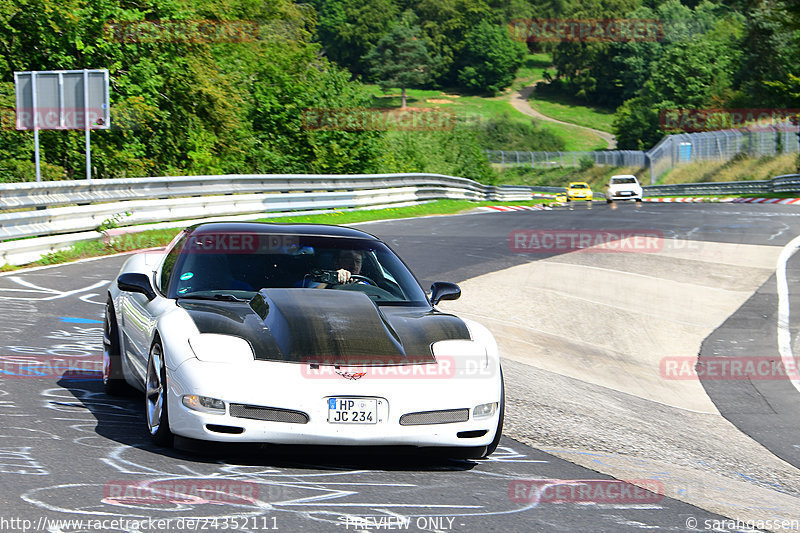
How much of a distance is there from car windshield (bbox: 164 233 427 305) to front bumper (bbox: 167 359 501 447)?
120 centimetres

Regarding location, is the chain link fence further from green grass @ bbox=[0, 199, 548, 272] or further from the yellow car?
green grass @ bbox=[0, 199, 548, 272]

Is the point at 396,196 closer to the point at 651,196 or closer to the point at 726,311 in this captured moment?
the point at 726,311

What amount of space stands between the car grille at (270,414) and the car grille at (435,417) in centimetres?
54

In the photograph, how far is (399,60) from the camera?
482 feet

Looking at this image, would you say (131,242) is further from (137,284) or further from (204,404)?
(204,404)

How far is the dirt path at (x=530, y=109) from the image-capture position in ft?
432

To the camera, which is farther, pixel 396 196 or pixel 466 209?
pixel 466 209

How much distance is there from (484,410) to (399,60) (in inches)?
5707

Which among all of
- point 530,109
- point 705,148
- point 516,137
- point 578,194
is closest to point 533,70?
point 530,109

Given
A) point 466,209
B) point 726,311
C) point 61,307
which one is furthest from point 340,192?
point 61,307

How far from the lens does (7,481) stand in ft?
14.8

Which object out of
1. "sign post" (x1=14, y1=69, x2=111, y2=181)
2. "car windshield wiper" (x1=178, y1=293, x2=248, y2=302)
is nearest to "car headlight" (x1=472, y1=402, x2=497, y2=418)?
"car windshield wiper" (x1=178, y1=293, x2=248, y2=302)

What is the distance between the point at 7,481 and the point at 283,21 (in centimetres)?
5216

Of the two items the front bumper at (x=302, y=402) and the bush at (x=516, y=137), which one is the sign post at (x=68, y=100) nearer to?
the front bumper at (x=302, y=402)
